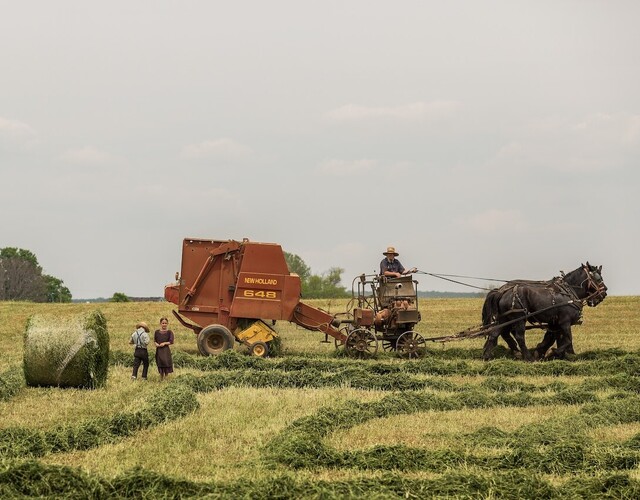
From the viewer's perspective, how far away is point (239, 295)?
22859 millimetres

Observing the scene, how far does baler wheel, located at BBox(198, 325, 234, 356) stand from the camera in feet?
74.1

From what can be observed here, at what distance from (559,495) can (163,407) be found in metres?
6.68

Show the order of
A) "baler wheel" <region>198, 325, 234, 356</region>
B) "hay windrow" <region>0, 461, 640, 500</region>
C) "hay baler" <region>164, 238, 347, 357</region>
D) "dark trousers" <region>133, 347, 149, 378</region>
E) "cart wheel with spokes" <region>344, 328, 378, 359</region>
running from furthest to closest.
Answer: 1. "hay baler" <region>164, 238, 347, 357</region>
2. "baler wheel" <region>198, 325, 234, 356</region>
3. "cart wheel with spokes" <region>344, 328, 378, 359</region>
4. "dark trousers" <region>133, 347, 149, 378</region>
5. "hay windrow" <region>0, 461, 640, 500</region>

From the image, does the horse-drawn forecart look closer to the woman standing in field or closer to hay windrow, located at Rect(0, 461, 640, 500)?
the woman standing in field

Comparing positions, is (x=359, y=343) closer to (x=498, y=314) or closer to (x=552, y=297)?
(x=498, y=314)

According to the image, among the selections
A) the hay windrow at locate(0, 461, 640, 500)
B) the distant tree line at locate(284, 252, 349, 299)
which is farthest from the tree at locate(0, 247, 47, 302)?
the hay windrow at locate(0, 461, 640, 500)

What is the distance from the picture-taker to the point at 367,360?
71.9 ft

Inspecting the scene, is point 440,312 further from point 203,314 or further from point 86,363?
point 86,363

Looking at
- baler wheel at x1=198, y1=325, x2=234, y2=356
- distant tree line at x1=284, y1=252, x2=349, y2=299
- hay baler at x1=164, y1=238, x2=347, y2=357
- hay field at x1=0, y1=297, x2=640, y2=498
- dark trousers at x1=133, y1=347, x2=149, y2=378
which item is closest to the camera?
hay field at x1=0, y1=297, x2=640, y2=498

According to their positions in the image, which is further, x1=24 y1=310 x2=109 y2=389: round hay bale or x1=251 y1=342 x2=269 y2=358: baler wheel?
Answer: x1=251 y1=342 x2=269 y2=358: baler wheel

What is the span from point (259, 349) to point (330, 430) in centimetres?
998

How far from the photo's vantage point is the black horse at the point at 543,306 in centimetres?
2245

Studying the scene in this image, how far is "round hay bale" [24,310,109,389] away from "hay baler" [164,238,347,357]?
614 centimetres

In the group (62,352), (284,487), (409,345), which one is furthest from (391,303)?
(284,487)
